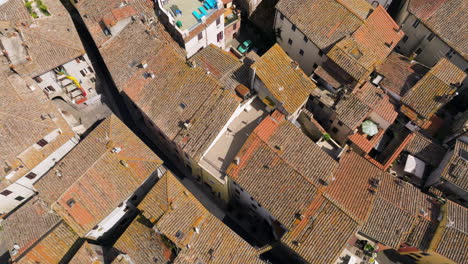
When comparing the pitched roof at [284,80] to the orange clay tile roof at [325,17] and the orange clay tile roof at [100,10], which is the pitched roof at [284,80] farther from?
the orange clay tile roof at [100,10]

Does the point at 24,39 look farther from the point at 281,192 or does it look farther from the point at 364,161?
the point at 364,161

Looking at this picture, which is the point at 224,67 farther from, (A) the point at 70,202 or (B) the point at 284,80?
(A) the point at 70,202

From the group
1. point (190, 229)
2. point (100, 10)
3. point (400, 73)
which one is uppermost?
point (400, 73)

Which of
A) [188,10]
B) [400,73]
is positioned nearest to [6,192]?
[188,10]

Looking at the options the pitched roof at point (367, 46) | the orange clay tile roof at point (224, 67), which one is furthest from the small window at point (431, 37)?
the orange clay tile roof at point (224, 67)

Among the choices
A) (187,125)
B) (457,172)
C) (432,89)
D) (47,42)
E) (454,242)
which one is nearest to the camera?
(454,242)

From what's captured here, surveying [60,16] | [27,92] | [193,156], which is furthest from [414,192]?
[60,16]

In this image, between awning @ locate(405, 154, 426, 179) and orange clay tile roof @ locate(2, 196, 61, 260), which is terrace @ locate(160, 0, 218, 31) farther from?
awning @ locate(405, 154, 426, 179)

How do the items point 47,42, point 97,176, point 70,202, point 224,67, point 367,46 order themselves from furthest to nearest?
1. point 47,42
2. point 224,67
3. point 367,46
4. point 97,176
5. point 70,202
